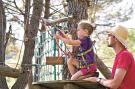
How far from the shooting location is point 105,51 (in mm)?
12438

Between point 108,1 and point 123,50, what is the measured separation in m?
8.65

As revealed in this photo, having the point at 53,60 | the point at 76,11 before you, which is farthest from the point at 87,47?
the point at 76,11

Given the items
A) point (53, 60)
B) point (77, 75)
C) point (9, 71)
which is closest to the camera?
point (77, 75)

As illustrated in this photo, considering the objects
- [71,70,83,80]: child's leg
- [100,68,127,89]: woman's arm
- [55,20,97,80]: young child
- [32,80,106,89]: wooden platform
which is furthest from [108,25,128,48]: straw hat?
[71,70,83,80]: child's leg

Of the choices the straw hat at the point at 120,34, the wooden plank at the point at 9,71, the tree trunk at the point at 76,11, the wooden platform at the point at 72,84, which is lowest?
the wooden plank at the point at 9,71

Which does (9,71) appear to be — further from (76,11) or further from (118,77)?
(118,77)

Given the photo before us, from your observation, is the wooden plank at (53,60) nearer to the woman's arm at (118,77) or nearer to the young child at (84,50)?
the young child at (84,50)

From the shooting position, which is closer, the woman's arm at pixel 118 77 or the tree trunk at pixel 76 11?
the woman's arm at pixel 118 77

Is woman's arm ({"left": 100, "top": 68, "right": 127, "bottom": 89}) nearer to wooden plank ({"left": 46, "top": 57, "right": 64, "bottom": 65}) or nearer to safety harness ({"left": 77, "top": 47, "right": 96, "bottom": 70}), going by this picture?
safety harness ({"left": 77, "top": 47, "right": 96, "bottom": 70})

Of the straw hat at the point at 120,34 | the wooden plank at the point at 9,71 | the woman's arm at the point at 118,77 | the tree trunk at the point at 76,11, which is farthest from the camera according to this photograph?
the tree trunk at the point at 76,11

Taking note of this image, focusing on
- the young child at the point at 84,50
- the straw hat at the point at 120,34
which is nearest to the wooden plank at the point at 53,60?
the young child at the point at 84,50

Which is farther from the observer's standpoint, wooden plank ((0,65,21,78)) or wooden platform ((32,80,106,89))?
wooden plank ((0,65,21,78))

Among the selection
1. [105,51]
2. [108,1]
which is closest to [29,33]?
[108,1]

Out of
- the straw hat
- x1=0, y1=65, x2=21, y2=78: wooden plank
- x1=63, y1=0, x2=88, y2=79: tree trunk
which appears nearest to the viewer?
the straw hat
